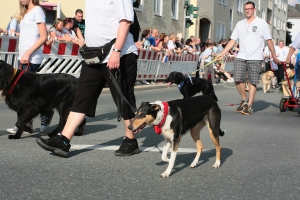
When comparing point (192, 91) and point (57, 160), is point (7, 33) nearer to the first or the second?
point (192, 91)

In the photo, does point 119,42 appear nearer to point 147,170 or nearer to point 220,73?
point 147,170

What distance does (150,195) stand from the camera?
4449mm

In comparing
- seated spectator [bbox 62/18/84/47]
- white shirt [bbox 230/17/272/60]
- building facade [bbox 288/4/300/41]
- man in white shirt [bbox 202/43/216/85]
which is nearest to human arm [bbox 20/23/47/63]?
white shirt [bbox 230/17/272/60]

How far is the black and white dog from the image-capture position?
5105mm

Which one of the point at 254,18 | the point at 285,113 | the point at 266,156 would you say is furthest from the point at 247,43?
the point at 266,156

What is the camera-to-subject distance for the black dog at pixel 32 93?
22.0 ft

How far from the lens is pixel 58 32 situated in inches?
576

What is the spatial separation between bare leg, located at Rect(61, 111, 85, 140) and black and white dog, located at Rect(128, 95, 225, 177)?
0.91 m

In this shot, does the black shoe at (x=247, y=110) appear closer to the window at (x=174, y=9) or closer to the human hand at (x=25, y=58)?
the human hand at (x=25, y=58)

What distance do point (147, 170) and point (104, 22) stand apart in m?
1.57

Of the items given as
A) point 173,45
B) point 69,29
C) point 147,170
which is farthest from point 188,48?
point 147,170

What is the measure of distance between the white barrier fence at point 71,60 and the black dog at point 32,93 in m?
6.05

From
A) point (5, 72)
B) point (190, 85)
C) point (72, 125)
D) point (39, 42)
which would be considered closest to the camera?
point (72, 125)

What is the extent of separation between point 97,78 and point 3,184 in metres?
1.69
